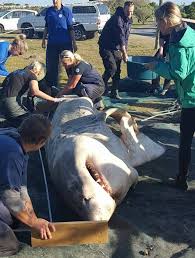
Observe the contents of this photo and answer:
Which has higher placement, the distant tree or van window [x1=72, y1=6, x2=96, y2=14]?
van window [x1=72, y1=6, x2=96, y2=14]

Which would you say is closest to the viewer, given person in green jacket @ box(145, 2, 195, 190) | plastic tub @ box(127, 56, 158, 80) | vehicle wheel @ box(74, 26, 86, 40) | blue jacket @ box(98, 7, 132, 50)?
person in green jacket @ box(145, 2, 195, 190)

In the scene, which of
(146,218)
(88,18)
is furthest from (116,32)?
(88,18)

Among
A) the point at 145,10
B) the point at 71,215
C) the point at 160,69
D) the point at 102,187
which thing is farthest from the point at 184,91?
the point at 145,10

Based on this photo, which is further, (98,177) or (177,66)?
(177,66)

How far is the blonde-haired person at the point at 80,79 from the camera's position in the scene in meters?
6.94

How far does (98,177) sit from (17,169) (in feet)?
3.42

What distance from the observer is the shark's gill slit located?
4383 mm

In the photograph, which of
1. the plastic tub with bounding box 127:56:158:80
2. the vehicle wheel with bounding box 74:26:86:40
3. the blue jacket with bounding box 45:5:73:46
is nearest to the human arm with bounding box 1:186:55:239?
the blue jacket with bounding box 45:5:73:46

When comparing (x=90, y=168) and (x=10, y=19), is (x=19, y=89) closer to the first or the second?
(x=90, y=168)

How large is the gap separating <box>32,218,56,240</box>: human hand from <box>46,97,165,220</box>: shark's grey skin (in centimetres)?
43

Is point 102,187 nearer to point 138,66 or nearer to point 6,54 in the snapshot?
point 6,54

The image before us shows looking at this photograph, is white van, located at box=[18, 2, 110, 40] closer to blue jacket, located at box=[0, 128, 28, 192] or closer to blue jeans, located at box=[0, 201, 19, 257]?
blue jeans, located at box=[0, 201, 19, 257]

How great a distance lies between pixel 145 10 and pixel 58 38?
34705 mm

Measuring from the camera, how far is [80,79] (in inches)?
283
